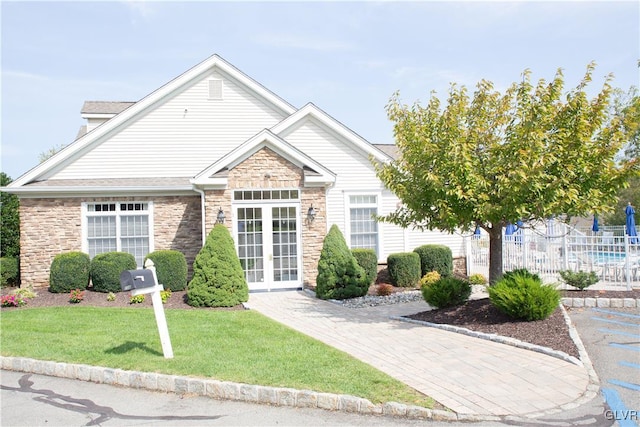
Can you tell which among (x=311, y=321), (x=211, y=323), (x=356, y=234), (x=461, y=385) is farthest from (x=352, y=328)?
(x=356, y=234)

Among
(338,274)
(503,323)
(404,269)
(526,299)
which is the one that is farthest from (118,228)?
(526,299)

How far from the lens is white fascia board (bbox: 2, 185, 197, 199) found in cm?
1623

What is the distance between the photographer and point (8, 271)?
17.0 m

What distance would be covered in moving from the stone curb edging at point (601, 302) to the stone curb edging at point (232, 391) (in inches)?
308

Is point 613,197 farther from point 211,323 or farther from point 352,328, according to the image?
point 211,323

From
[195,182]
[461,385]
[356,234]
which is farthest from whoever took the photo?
[356,234]

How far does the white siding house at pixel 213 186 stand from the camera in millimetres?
16109

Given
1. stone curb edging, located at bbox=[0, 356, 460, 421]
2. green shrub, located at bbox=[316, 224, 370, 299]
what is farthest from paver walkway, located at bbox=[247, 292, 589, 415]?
green shrub, located at bbox=[316, 224, 370, 299]

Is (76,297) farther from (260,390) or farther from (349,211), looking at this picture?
(260,390)

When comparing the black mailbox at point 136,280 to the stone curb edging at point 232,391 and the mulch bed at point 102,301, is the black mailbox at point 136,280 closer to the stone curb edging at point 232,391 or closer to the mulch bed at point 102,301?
the stone curb edging at point 232,391

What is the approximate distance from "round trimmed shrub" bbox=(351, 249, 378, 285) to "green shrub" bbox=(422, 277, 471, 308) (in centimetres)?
521

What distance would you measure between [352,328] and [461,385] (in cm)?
410

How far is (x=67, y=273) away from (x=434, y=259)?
38.4 ft

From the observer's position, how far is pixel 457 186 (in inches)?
405
